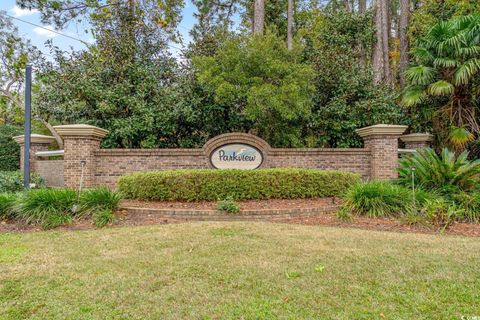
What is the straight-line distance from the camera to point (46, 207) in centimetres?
627

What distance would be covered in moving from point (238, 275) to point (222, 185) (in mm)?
3918

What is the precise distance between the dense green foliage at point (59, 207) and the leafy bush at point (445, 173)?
6.92 m

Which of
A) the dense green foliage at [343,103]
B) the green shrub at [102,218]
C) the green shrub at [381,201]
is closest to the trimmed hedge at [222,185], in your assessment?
the green shrub at [381,201]

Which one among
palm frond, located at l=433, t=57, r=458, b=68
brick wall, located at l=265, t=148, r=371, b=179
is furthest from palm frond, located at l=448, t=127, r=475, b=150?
brick wall, located at l=265, t=148, r=371, b=179

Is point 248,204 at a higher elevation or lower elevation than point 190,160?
lower

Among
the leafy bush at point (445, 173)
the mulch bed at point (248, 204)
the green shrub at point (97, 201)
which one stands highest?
the leafy bush at point (445, 173)

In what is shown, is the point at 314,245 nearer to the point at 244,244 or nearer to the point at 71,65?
the point at 244,244

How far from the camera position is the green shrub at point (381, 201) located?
6742mm

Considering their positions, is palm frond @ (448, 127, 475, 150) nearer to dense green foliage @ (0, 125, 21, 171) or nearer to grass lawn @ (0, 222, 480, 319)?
grass lawn @ (0, 222, 480, 319)

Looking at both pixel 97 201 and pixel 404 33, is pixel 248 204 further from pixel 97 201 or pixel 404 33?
pixel 404 33

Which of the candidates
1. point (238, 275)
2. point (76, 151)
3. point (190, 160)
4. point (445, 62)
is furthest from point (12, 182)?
point (445, 62)

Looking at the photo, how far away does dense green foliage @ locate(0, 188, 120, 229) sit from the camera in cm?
612

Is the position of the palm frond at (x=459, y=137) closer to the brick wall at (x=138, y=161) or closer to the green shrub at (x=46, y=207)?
the brick wall at (x=138, y=161)

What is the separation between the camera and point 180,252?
434 cm
